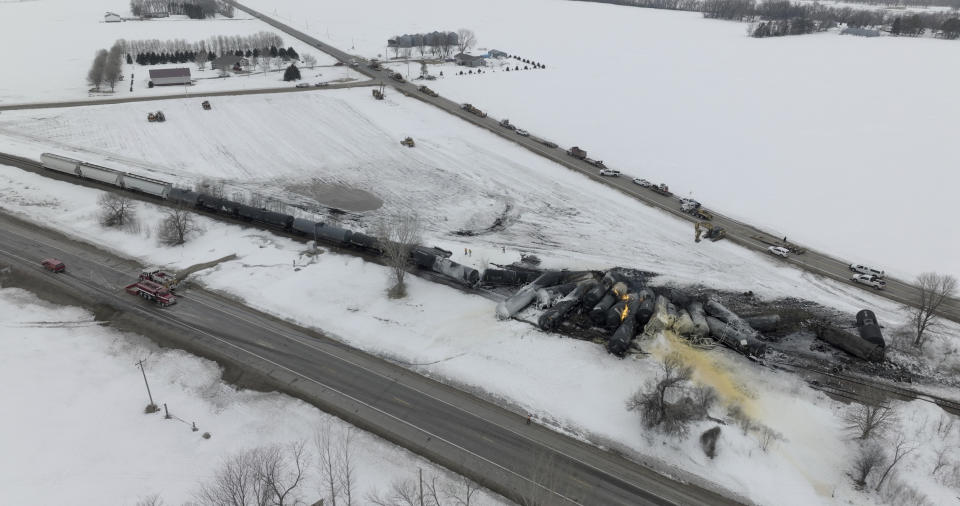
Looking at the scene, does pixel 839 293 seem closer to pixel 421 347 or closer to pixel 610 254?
pixel 610 254

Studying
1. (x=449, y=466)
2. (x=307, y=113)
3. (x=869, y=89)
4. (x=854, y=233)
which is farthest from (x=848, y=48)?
(x=449, y=466)

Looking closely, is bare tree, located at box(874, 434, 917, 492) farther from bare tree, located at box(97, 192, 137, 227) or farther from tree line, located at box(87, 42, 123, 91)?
tree line, located at box(87, 42, 123, 91)

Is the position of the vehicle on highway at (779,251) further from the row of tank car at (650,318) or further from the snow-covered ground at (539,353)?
the row of tank car at (650,318)

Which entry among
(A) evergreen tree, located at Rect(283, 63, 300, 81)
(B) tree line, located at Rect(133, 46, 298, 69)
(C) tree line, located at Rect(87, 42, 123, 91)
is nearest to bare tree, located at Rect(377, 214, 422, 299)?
(A) evergreen tree, located at Rect(283, 63, 300, 81)

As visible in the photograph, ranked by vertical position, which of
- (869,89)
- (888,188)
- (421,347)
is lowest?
(421,347)

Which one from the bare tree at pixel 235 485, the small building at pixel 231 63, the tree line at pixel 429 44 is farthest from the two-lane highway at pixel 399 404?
the tree line at pixel 429 44

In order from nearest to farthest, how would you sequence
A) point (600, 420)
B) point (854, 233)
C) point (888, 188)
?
point (600, 420), point (854, 233), point (888, 188)
